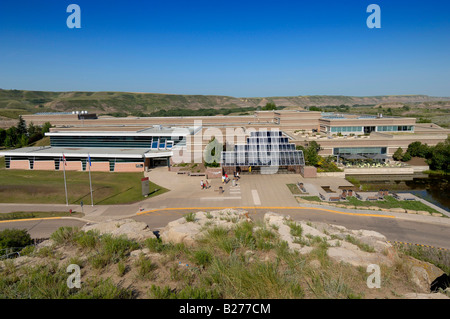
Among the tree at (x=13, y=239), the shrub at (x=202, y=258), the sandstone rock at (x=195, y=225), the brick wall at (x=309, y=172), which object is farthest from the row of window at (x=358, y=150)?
the tree at (x=13, y=239)

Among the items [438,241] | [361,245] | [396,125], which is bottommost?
[438,241]

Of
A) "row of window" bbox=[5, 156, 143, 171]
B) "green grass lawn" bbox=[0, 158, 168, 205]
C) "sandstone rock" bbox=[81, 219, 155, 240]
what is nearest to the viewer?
"sandstone rock" bbox=[81, 219, 155, 240]

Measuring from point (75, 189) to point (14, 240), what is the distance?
1507 cm

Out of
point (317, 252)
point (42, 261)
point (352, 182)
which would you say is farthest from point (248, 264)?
point (352, 182)

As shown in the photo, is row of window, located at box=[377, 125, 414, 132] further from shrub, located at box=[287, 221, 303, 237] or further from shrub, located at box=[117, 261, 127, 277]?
shrub, located at box=[117, 261, 127, 277]

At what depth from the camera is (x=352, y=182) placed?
1377 inches

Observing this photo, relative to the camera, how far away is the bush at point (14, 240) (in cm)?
1545

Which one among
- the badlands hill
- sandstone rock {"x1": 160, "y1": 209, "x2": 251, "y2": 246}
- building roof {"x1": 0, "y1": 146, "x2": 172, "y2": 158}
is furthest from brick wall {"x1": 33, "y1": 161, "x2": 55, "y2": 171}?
sandstone rock {"x1": 160, "y1": 209, "x2": 251, "y2": 246}

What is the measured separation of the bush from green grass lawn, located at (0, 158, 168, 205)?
1072 centimetres

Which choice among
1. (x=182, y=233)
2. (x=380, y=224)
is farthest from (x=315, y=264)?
(x=380, y=224)

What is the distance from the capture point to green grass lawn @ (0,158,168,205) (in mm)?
28594
